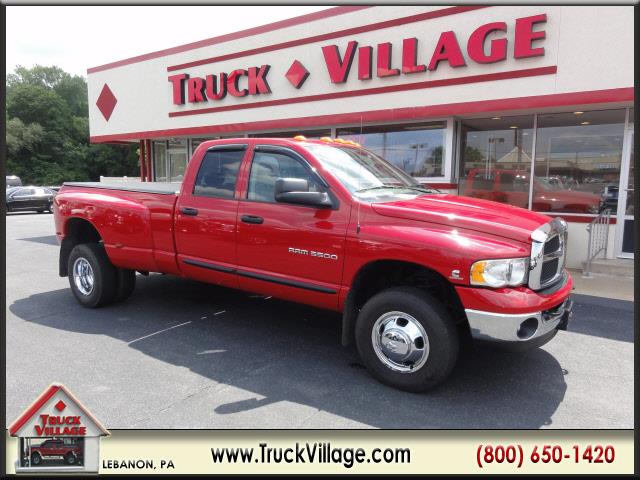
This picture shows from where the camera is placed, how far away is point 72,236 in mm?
5953

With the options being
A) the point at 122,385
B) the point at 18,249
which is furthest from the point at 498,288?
the point at 18,249

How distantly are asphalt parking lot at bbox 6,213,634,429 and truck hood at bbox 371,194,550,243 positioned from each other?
4.19 feet

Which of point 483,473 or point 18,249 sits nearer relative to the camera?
point 483,473

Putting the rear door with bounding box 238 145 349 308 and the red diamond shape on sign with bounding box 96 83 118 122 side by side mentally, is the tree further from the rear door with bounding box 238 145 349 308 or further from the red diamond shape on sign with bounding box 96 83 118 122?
the rear door with bounding box 238 145 349 308

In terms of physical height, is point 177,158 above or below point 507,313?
above

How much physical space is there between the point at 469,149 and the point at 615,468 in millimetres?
7646

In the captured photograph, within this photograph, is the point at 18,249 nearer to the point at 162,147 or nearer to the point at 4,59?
the point at 162,147

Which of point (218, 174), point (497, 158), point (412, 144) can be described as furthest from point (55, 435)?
point (497, 158)

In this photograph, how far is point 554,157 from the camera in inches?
344

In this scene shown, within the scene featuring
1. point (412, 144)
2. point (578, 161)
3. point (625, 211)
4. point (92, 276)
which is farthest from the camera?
point (412, 144)

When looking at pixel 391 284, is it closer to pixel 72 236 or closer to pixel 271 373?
pixel 271 373

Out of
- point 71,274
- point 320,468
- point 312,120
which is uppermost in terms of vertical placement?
point 312,120

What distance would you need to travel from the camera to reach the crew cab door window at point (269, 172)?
4.32 meters

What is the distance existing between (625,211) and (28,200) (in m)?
24.6
